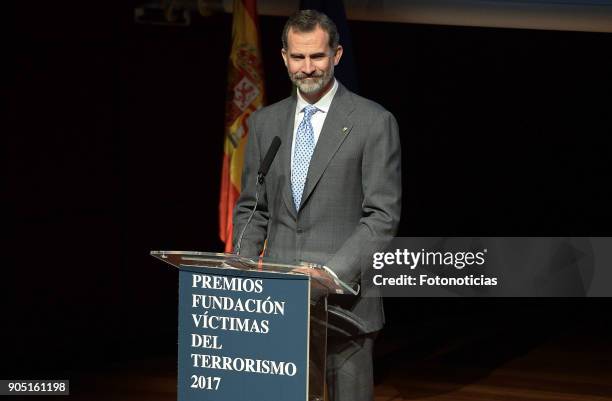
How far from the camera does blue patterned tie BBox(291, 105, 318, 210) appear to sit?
102 inches

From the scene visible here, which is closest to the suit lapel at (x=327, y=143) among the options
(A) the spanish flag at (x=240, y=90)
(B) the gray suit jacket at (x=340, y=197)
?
(B) the gray suit jacket at (x=340, y=197)

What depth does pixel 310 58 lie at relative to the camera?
2498mm

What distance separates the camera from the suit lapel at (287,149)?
258 cm

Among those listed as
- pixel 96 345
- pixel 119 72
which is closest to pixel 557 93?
pixel 119 72

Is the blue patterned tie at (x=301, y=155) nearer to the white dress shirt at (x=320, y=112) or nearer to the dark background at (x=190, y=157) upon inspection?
the white dress shirt at (x=320, y=112)

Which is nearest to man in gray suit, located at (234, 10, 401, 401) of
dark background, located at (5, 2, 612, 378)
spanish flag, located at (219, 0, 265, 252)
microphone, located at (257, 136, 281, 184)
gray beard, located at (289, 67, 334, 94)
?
gray beard, located at (289, 67, 334, 94)

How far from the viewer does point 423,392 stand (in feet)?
16.4

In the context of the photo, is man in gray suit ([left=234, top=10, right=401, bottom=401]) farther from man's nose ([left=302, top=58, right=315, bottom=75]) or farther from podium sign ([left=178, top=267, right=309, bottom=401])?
podium sign ([left=178, top=267, right=309, bottom=401])

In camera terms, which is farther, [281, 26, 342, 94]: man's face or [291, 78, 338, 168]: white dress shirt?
[291, 78, 338, 168]: white dress shirt

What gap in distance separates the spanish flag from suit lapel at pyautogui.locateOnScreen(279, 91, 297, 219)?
223 cm

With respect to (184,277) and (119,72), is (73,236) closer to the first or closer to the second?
(119,72)

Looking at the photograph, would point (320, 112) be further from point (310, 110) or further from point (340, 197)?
point (340, 197)

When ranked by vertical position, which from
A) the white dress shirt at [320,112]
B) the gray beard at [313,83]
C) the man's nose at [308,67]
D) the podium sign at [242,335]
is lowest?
the podium sign at [242,335]

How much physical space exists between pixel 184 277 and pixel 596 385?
10.6ft
